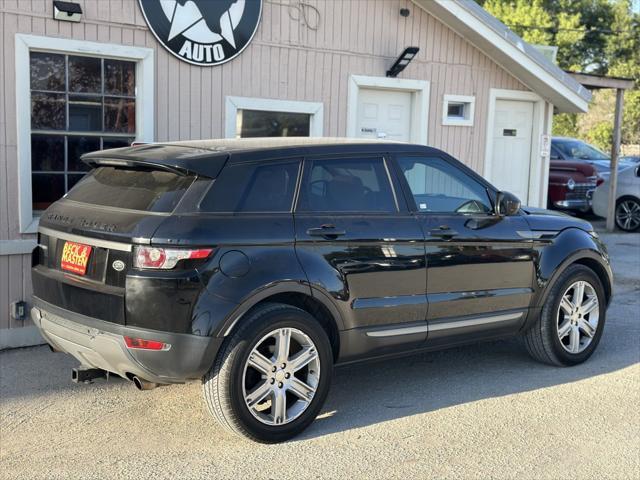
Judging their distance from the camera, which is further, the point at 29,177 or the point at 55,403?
the point at 29,177

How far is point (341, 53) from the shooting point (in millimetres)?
8258

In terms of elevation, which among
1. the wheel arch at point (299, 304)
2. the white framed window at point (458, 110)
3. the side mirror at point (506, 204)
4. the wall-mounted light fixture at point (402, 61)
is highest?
the wall-mounted light fixture at point (402, 61)

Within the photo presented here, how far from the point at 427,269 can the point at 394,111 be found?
167 inches

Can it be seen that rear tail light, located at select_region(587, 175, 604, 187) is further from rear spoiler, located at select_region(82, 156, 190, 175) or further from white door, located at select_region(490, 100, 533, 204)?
rear spoiler, located at select_region(82, 156, 190, 175)

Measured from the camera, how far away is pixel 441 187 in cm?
553

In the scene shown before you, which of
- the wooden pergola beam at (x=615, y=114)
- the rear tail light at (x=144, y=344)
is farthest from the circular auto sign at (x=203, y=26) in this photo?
the wooden pergola beam at (x=615, y=114)

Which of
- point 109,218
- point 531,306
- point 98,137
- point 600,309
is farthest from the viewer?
point 98,137

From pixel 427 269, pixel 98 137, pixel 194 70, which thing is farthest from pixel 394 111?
pixel 427 269

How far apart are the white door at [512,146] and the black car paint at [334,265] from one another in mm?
4060

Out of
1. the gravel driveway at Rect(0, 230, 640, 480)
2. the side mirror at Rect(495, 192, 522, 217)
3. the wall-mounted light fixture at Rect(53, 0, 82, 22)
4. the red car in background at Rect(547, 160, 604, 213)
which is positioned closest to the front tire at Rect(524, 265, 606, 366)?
the gravel driveway at Rect(0, 230, 640, 480)

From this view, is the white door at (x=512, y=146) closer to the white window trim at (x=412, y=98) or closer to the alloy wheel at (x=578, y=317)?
the white window trim at (x=412, y=98)

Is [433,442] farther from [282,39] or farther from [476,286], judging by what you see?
[282,39]

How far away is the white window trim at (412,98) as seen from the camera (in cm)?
840

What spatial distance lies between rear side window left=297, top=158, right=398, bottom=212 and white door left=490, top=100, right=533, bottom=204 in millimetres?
5115
